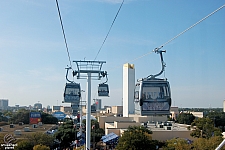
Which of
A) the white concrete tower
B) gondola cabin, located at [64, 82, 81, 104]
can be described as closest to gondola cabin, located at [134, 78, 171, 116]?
gondola cabin, located at [64, 82, 81, 104]

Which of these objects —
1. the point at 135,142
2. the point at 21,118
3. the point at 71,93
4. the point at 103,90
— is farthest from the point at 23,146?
the point at 21,118

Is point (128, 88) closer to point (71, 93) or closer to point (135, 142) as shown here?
point (135, 142)

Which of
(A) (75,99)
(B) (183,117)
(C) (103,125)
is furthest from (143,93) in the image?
(B) (183,117)

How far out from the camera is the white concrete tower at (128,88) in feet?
241

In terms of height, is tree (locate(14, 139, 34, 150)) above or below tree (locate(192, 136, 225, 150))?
below

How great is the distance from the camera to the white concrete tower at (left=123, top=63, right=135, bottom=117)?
7351cm

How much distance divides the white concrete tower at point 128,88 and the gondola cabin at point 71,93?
53.8m

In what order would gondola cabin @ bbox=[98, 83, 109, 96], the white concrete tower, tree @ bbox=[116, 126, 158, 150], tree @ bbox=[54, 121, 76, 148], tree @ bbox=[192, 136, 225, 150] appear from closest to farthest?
gondola cabin @ bbox=[98, 83, 109, 96]
tree @ bbox=[116, 126, 158, 150]
tree @ bbox=[192, 136, 225, 150]
tree @ bbox=[54, 121, 76, 148]
the white concrete tower

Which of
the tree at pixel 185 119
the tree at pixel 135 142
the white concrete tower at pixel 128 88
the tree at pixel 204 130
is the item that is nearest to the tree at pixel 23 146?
the tree at pixel 135 142

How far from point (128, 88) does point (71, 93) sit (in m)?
57.0

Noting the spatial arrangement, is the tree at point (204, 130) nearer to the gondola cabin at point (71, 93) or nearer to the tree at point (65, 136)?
the tree at point (65, 136)

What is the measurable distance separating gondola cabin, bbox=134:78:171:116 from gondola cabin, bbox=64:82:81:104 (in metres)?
9.60

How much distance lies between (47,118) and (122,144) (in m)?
50.4

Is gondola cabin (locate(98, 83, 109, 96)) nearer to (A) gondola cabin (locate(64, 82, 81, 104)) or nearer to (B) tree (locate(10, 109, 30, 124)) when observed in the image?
(A) gondola cabin (locate(64, 82, 81, 104))
